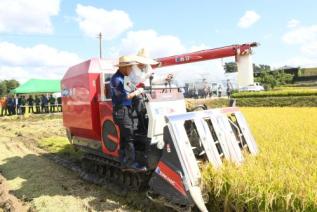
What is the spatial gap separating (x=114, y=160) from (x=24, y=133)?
1030 cm

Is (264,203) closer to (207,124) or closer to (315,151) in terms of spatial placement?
(207,124)

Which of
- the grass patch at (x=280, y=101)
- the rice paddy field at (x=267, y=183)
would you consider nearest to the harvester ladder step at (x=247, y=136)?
the rice paddy field at (x=267, y=183)

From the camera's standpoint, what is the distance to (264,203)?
4.68m

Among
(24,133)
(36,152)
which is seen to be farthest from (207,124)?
(24,133)

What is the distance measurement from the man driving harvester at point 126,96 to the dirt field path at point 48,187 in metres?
0.83

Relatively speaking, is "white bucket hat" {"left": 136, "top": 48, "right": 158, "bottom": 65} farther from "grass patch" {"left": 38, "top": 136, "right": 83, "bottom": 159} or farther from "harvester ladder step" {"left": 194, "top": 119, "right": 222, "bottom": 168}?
"grass patch" {"left": 38, "top": 136, "right": 83, "bottom": 159}

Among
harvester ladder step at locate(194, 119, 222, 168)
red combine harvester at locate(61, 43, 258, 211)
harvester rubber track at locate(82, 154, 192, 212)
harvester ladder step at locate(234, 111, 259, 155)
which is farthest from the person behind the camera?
harvester ladder step at locate(234, 111, 259, 155)

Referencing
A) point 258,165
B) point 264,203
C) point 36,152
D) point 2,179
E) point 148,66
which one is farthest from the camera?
point 36,152

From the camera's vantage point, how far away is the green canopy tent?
3488cm

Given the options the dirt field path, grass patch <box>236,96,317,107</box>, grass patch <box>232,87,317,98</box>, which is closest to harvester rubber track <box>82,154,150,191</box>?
the dirt field path

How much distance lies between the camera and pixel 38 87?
35.6 m

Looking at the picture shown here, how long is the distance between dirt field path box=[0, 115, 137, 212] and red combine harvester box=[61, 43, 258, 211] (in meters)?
0.54

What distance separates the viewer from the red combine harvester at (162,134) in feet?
17.9

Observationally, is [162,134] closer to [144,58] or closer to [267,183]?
[144,58]
